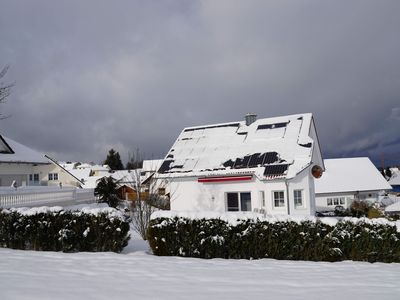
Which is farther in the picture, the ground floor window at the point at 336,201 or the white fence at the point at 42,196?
the ground floor window at the point at 336,201

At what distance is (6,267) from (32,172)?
1162 inches

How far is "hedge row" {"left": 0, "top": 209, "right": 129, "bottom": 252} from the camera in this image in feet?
33.2

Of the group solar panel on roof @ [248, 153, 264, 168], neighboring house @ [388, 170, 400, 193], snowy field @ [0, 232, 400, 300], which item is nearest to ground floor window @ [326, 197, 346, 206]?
solar panel on roof @ [248, 153, 264, 168]

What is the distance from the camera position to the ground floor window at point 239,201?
2313 centimetres

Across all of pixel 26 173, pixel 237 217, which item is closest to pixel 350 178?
pixel 26 173

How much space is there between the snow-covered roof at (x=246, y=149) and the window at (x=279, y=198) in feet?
4.01

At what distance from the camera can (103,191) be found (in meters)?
28.9

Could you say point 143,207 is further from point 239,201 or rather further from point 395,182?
point 395,182

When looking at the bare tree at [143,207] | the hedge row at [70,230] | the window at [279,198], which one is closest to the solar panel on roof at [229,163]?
the window at [279,198]

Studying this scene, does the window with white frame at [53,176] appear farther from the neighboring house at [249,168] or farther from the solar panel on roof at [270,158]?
the solar panel on roof at [270,158]

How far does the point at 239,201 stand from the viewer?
23375 mm

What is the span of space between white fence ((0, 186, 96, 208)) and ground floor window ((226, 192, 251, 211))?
35.2ft

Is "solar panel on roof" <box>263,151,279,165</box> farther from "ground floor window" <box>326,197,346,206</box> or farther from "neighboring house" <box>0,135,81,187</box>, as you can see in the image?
"ground floor window" <box>326,197,346,206</box>

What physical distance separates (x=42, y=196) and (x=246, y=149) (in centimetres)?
1321
